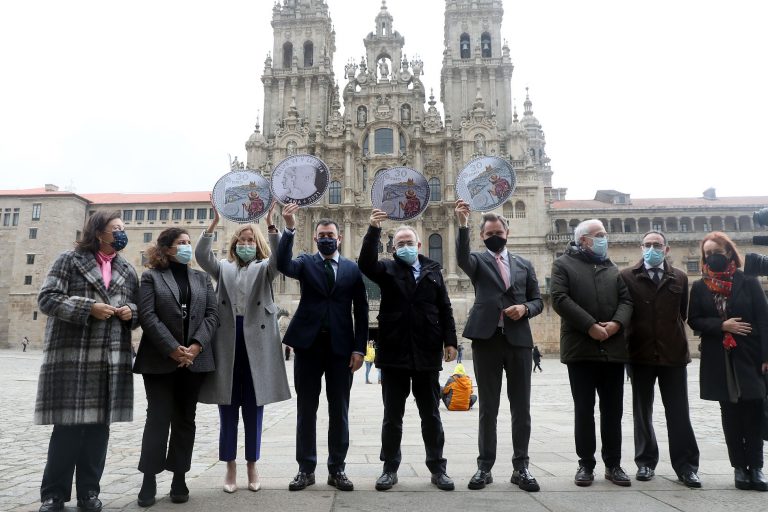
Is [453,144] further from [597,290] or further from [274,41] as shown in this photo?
[597,290]

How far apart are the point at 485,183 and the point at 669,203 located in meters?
51.5

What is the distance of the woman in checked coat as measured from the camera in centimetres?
437

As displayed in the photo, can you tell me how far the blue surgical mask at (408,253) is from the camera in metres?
5.58

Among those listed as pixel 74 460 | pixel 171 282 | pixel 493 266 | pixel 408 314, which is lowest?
pixel 74 460

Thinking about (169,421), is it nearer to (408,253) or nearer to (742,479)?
(408,253)

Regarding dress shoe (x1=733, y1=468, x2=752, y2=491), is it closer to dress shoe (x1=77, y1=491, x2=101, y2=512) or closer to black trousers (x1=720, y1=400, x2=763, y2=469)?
black trousers (x1=720, y1=400, x2=763, y2=469)

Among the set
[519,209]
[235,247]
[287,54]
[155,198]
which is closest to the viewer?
[235,247]

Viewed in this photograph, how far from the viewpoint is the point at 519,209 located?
4753cm

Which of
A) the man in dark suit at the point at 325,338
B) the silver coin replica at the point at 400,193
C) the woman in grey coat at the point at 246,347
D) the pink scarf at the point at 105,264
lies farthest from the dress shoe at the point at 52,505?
the silver coin replica at the point at 400,193

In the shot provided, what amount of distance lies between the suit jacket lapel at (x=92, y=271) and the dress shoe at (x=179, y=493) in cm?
165

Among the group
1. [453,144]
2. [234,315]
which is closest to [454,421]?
[234,315]

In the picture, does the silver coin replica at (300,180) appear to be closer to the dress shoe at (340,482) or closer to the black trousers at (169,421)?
the black trousers at (169,421)

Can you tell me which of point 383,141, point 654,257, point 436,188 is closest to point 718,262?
point 654,257

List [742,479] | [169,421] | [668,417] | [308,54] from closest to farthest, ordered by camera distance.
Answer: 1. [169,421]
2. [742,479]
3. [668,417]
4. [308,54]
